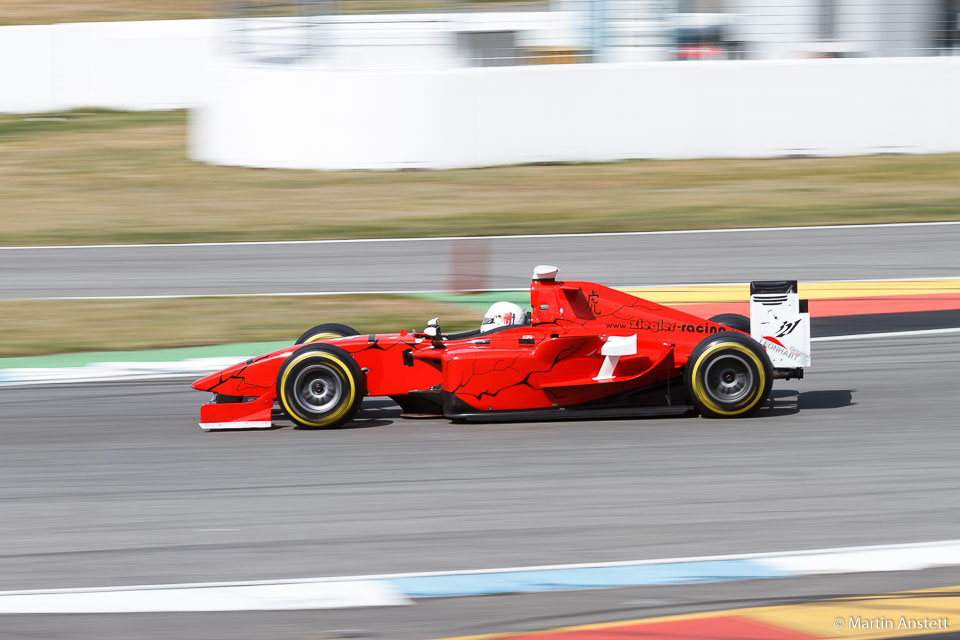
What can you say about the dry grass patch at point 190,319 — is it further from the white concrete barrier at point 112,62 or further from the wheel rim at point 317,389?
the white concrete barrier at point 112,62

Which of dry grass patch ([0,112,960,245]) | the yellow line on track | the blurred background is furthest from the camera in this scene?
dry grass patch ([0,112,960,245])

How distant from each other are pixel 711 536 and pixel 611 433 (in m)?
1.82

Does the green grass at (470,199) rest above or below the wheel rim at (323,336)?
above

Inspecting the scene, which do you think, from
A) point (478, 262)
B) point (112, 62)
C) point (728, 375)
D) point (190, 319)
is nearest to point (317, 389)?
point (728, 375)

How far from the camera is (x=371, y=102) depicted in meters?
18.1

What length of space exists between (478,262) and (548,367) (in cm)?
631

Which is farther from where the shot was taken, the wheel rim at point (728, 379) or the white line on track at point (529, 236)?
the white line on track at point (529, 236)

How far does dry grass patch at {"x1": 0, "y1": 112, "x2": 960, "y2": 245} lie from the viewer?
626 inches

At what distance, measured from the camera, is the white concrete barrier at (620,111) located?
18062 millimetres

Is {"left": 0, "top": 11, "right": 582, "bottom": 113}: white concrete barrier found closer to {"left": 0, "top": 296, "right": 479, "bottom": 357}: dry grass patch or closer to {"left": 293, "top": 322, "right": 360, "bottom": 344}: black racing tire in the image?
{"left": 0, "top": 296, "right": 479, "bottom": 357}: dry grass patch

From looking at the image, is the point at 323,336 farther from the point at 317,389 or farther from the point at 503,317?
the point at 503,317

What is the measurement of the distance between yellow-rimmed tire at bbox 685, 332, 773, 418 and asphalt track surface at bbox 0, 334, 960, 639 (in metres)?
0.13

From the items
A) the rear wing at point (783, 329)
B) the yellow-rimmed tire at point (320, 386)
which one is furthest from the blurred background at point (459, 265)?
the rear wing at point (783, 329)

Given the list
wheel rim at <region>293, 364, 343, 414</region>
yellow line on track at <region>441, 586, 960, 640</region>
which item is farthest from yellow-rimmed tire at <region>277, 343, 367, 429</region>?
yellow line on track at <region>441, 586, 960, 640</region>
